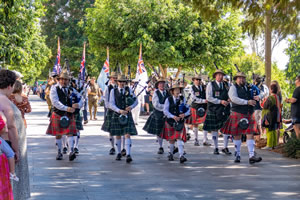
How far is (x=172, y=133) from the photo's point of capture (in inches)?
→ 435

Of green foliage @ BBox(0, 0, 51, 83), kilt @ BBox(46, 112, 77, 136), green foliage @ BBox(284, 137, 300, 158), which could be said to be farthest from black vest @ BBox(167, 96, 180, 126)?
green foliage @ BBox(0, 0, 51, 83)

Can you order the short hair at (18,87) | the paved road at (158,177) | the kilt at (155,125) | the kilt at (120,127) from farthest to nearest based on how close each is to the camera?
the kilt at (155,125), the kilt at (120,127), the short hair at (18,87), the paved road at (158,177)

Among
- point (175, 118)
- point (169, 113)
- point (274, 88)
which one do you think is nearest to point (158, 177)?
point (175, 118)

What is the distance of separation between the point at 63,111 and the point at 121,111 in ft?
3.76

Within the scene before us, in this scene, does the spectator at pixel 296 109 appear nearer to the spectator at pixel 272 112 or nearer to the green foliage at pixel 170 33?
the spectator at pixel 272 112

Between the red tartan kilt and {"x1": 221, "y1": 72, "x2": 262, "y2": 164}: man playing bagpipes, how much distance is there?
939 millimetres

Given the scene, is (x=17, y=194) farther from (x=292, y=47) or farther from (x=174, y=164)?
(x=292, y=47)

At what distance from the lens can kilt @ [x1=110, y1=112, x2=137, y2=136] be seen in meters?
11.1

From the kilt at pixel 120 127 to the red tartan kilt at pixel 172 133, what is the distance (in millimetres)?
624

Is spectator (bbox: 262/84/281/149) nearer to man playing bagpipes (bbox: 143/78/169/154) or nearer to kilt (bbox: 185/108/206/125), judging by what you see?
kilt (bbox: 185/108/206/125)

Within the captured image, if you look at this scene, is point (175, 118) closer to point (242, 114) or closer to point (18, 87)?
point (242, 114)

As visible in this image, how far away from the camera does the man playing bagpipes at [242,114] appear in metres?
10.8

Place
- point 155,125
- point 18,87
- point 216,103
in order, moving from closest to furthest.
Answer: point 18,87
point 155,125
point 216,103

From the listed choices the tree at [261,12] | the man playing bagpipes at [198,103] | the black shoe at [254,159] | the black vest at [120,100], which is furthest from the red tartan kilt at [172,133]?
the man playing bagpipes at [198,103]
